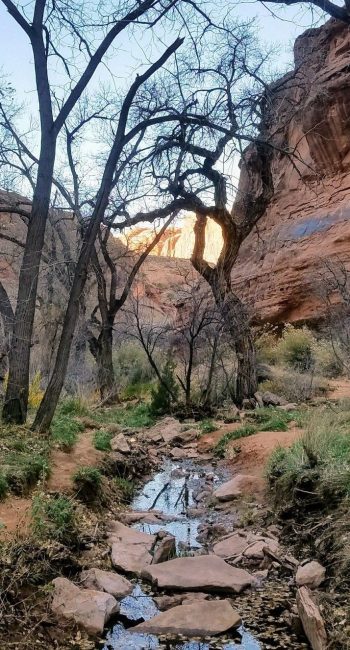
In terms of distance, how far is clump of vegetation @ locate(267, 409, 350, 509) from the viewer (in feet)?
17.6

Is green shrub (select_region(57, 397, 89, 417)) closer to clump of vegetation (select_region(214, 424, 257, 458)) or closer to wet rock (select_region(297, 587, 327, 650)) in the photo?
clump of vegetation (select_region(214, 424, 257, 458))

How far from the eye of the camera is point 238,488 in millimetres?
7199

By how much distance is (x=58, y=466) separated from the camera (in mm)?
6559

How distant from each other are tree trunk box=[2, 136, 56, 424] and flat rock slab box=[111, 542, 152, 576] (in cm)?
349

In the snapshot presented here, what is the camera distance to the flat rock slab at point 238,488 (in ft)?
23.2

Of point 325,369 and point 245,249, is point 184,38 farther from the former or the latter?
point 245,249

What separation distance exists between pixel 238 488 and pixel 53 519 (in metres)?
2.98

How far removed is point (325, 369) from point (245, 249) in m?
14.9

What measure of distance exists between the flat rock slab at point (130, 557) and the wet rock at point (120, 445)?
11.3ft

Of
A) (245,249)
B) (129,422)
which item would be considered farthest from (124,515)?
(245,249)

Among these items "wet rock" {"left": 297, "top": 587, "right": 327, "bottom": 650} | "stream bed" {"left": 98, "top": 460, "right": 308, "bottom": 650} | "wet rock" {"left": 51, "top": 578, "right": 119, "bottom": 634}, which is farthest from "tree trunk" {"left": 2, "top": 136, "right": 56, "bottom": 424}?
"wet rock" {"left": 297, "top": 587, "right": 327, "bottom": 650}

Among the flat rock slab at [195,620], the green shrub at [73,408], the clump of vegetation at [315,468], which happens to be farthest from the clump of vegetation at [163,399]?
the flat rock slab at [195,620]

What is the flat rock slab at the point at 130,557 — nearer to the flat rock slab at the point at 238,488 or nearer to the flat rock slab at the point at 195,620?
the flat rock slab at the point at 195,620

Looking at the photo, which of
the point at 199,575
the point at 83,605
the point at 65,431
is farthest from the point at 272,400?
the point at 83,605
